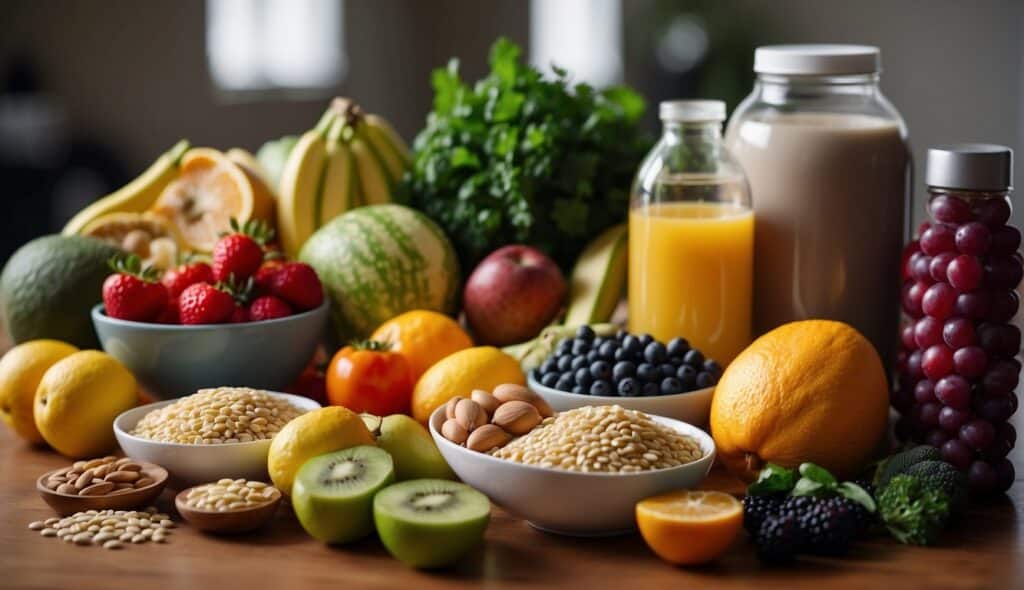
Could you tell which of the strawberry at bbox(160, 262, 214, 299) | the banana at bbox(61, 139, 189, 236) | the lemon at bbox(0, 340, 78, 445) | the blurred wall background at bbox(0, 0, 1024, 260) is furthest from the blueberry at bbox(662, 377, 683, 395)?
the blurred wall background at bbox(0, 0, 1024, 260)

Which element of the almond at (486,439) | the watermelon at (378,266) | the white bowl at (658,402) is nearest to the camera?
the almond at (486,439)

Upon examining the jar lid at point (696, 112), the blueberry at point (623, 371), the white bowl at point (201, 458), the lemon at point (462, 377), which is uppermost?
the jar lid at point (696, 112)

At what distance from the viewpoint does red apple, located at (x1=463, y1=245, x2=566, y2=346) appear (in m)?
1.56

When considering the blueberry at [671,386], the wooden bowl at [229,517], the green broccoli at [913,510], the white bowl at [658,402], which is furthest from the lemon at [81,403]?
the green broccoli at [913,510]

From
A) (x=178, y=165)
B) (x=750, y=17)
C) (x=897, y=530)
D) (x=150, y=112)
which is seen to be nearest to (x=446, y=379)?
(x=897, y=530)

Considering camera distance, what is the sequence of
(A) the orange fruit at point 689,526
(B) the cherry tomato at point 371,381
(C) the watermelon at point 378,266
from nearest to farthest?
(A) the orange fruit at point 689,526, (B) the cherry tomato at point 371,381, (C) the watermelon at point 378,266

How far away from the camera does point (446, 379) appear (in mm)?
1252

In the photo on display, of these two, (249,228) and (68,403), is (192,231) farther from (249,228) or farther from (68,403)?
(68,403)

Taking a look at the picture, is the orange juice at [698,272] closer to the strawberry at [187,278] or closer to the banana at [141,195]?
the strawberry at [187,278]

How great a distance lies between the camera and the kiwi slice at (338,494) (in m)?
0.97

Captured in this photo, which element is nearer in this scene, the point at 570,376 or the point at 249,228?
the point at 570,376

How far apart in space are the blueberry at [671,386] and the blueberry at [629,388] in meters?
0.03

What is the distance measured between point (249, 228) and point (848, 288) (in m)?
0.78

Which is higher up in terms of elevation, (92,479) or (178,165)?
(178,165)
